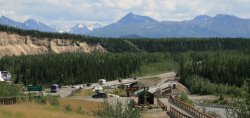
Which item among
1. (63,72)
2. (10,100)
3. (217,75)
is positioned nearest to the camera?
(10,100)

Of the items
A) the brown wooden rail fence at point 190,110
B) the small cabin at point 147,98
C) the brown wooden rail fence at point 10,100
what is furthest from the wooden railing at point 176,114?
the brown wooden rail fence at point 10,100

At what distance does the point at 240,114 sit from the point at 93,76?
152471 mm

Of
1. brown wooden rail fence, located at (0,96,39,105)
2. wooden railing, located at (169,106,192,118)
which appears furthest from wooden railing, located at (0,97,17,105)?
wooden railing, located at (169,106,192,118)

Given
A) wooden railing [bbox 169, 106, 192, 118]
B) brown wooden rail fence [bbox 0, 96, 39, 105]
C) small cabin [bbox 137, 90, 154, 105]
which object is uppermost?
brown wooden rail fence [bbox 0, 96, 39, 105]

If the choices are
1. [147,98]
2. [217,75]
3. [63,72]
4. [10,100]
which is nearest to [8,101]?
[10,100]

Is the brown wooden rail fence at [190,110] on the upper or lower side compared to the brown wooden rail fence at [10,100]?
lower

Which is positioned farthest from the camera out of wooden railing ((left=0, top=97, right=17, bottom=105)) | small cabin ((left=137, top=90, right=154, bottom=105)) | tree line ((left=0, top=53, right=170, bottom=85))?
tree line ((left=0, top=53, right=170, bottom=85))

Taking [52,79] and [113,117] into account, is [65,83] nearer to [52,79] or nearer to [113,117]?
[52,79]

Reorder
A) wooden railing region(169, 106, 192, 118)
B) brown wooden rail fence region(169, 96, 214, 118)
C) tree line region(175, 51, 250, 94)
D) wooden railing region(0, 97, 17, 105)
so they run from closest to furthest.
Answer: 1. brown wooden rail fence region(169, 96, 214, 118)
2. wooden railing region(0, 97, 17, 105)
3. wooden railing region(169, 106, 192, 118)
4. tree line region(175, 51, 250, 94)

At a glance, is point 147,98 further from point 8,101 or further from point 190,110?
point 8,101

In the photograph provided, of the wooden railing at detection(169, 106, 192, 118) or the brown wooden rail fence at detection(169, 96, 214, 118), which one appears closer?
the brown wooden rail fence at detection(169, 96, 214, 118)

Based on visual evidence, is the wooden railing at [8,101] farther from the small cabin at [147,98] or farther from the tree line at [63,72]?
the tree line at [63,72]

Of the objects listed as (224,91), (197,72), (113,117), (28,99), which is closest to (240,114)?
(113,117)

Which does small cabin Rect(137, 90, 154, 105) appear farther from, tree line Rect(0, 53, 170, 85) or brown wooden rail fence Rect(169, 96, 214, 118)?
tree line Rect(0, 53, 170, 85)
